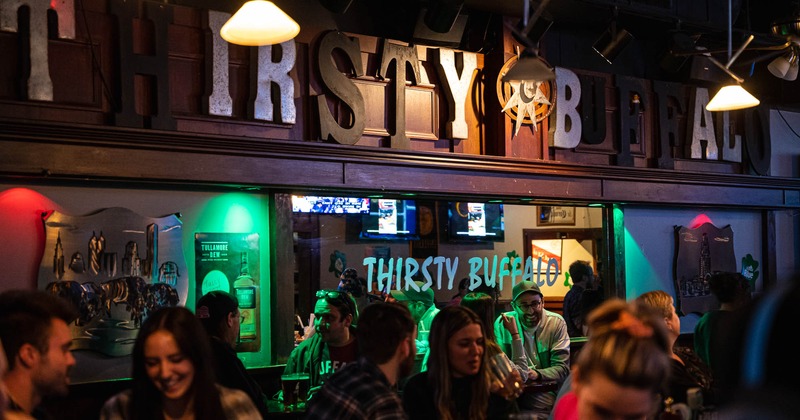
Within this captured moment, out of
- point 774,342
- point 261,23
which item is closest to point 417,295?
point 261,23

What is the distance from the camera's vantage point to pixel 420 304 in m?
7.66

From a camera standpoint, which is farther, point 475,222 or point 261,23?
point 475,222

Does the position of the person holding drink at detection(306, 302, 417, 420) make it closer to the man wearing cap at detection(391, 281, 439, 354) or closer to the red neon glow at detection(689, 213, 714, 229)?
the man wearing cap at detection(391, 281, 439, 354)

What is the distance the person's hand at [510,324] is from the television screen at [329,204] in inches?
57.5

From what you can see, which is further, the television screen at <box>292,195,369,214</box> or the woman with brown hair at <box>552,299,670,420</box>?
the television screen at <box>292,195,369,214</box>

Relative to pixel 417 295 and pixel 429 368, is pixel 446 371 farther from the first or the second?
pixel 417 295

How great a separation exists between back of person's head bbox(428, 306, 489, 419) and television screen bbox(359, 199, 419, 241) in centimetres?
298

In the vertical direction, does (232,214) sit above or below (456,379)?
above

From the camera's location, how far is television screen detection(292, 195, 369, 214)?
6891mm

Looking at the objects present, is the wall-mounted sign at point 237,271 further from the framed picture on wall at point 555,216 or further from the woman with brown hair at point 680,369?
the framed picture on wall at point 555,216

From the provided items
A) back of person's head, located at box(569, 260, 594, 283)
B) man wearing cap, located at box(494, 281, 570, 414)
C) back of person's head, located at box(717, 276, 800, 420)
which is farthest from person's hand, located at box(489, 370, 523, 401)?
back of person's head, located at box(569, 260, 594, 283)

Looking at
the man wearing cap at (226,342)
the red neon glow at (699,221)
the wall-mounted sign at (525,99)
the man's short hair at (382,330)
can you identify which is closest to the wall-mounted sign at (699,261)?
the red neon glow at (699,221)

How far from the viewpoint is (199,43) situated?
6312 millimetres

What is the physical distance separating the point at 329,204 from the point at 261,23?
2625mm
